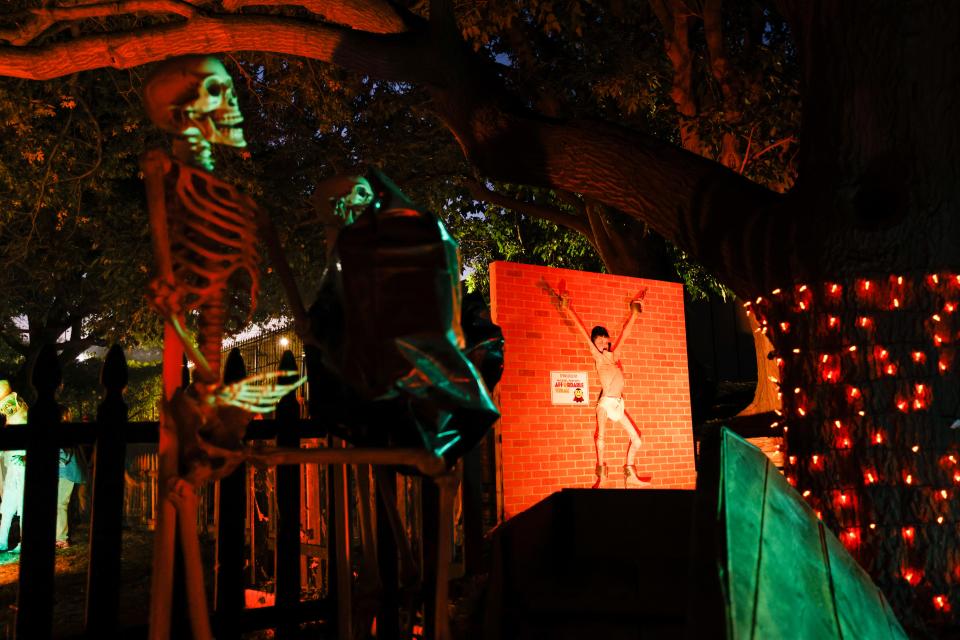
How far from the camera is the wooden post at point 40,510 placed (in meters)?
2.40

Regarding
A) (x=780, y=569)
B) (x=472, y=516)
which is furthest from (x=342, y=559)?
(x=472, y=516)

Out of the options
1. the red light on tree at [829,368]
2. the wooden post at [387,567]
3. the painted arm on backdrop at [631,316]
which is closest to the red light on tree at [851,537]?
the red light on tree at [829,368]

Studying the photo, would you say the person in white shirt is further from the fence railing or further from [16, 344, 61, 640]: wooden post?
[16, 344, 61, 640]: wooden post

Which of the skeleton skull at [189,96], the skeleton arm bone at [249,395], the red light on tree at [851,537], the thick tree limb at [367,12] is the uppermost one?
the thick tree limb at [367,12]

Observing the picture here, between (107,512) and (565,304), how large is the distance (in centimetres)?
539

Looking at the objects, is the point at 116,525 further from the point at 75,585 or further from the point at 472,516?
the point at 75,585

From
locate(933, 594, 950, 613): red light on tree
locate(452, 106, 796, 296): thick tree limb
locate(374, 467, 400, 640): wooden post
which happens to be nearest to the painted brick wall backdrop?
locate(452, 106, 796, 296): thick tree limb

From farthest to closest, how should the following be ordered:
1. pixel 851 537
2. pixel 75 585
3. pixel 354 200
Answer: pixel 75 585 → pixel 851 537 → pixel 354 200

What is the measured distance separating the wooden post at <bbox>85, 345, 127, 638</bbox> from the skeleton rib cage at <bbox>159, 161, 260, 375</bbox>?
1.05m

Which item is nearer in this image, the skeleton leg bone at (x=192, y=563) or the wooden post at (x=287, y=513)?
the skeleton leg bone at (x=192, y=563)

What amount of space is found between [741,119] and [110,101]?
819 cm

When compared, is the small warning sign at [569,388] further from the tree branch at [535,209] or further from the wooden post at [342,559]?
the wooden post at [342,559]

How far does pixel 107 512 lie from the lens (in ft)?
8.30

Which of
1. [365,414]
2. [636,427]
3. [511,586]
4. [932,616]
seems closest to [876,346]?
[932,616]
